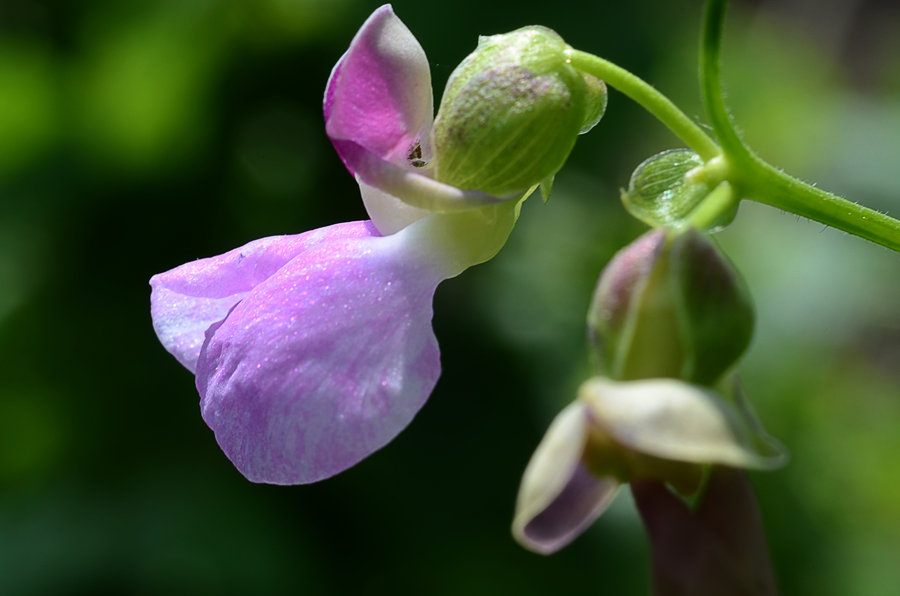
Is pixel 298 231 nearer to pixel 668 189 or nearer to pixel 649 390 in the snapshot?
pixel 668 189

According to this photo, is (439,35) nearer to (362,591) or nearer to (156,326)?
(362,591)

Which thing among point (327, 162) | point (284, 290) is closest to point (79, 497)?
point (327, 162)

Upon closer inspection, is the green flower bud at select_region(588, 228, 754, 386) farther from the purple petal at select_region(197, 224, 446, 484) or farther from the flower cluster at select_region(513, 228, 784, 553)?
the purple petal at select_region(197, 224, 446, 484)

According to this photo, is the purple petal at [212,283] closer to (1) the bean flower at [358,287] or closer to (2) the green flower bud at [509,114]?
(1) the bean flower at [358,287]

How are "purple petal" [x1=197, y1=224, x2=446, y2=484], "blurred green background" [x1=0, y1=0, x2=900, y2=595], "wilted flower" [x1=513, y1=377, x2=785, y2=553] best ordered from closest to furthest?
1. "wilted flower" [x1=513, y1=377, x2=785, y2=553]
2. "purple petal" [x1=197, y1=224, x2=446, y2=484]
3. "blurred green background" [x1=0, y1=0, x2=900, y2=595]

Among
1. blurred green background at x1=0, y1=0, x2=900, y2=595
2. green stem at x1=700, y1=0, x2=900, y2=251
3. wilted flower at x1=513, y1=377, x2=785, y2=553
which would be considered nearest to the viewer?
wilted flower at x1=513, y1=377, x2=785, y2=553

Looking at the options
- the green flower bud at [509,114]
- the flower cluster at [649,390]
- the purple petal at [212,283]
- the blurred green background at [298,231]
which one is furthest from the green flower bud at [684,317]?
the blurred green background at [298,231]

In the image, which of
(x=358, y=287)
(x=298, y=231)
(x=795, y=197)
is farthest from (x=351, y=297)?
(x=298, y=231)

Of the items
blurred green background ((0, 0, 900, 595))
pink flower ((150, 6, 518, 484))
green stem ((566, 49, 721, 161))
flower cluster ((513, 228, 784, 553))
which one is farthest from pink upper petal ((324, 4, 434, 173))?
blurred green background ((0, 0, 900, 595))
